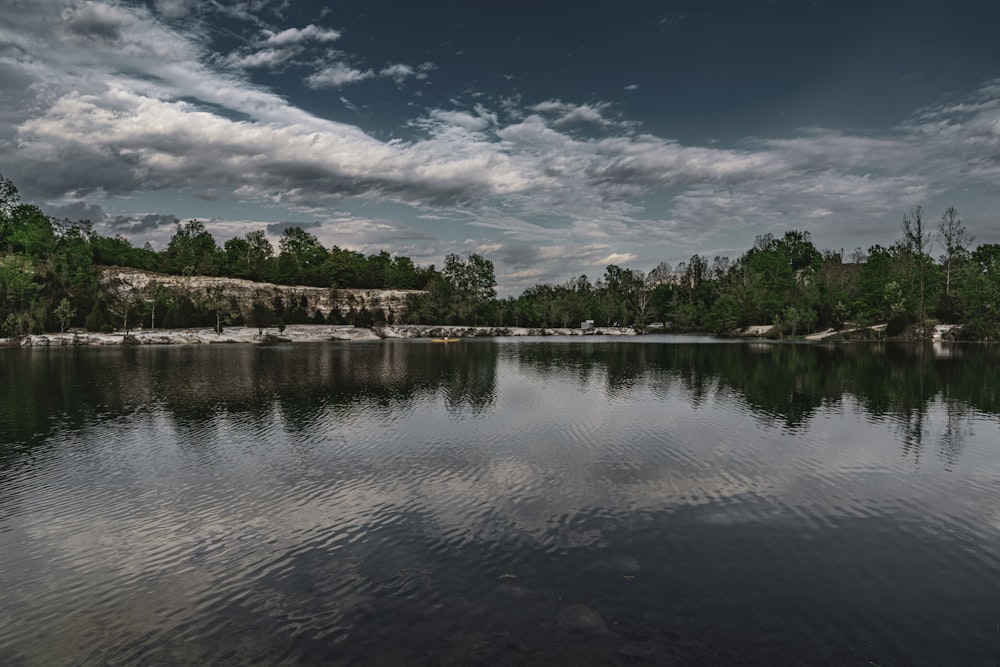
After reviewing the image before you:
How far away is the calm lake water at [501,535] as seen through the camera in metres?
11.3

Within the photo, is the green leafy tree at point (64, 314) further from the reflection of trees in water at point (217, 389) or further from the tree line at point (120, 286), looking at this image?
the reflection of trees in water at point (217, 389)

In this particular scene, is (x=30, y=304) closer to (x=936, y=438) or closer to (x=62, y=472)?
(x=62, y=472)

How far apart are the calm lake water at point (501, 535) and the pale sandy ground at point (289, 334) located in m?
97.0

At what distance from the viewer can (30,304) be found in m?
122

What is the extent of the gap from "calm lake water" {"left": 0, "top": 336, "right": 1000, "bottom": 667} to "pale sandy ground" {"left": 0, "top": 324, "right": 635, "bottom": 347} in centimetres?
9702

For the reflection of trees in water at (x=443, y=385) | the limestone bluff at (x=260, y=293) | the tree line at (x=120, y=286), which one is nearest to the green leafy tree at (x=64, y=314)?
the tree line at (x=120, y=286)

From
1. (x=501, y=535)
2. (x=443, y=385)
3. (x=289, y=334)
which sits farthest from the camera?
(x=289, y=334)

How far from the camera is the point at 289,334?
14150 cm

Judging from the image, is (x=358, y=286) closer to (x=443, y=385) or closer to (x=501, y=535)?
(x=443, y=385)

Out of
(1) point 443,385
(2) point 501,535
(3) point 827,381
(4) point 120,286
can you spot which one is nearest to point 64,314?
(4) point 120,286

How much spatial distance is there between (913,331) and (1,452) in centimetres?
13868

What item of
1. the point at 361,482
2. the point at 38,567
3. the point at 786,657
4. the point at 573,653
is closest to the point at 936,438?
the point at 786,657

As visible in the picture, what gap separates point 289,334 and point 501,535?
138m

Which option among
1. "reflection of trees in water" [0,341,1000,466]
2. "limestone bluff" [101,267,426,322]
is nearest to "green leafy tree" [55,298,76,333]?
"limestone bluff" [101,267,426,322]
